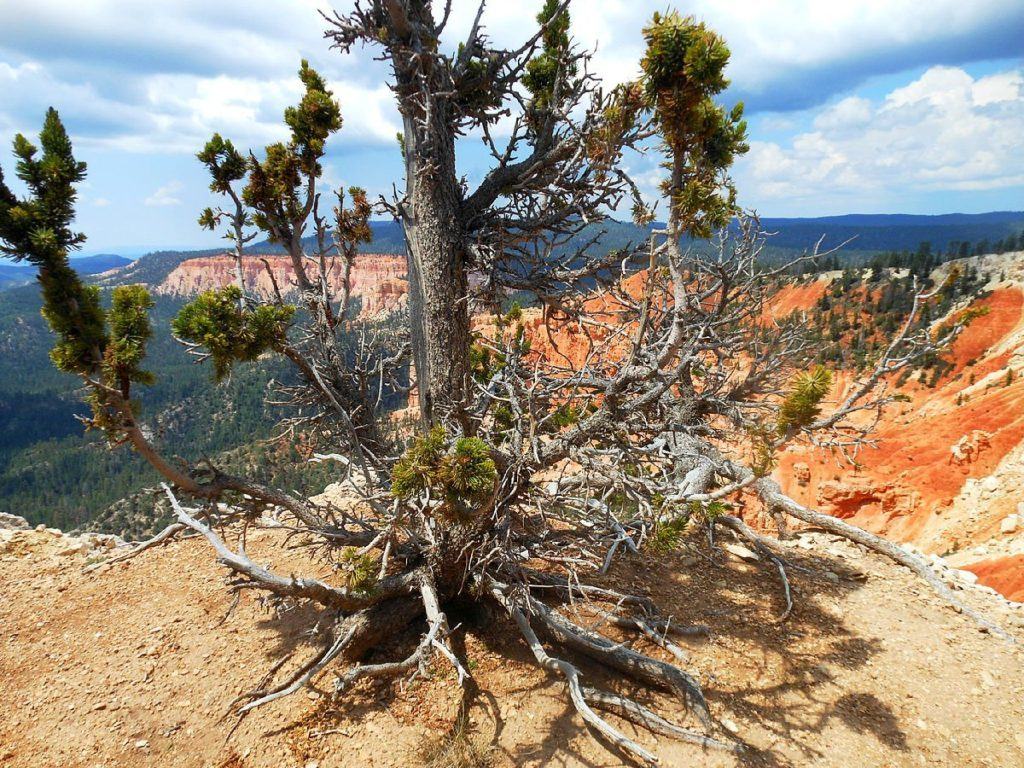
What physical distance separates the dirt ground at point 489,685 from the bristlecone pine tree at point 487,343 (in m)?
0.37

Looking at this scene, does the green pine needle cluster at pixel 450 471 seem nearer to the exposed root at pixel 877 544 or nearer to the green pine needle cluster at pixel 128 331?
the green pine needle cluster at pixel 128 331

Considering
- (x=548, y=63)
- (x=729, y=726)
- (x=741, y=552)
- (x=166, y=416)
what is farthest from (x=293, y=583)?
(x=166, y=416)

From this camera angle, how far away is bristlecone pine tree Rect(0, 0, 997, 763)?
3.20m

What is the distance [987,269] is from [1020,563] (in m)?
55.7

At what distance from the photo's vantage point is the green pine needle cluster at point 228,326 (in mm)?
3441

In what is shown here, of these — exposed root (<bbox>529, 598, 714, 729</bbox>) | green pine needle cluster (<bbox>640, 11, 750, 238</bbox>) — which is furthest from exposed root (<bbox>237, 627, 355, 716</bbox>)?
green pine needle cluster (<bbox>640, 11, 750, 238</bbox>)

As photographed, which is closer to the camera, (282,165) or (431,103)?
(431,103)

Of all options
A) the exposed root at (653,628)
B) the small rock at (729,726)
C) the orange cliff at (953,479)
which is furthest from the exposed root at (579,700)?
the orange cliff at (953,479)

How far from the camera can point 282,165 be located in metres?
5.23

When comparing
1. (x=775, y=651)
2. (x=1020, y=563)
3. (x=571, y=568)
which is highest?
(x=571, y=568)

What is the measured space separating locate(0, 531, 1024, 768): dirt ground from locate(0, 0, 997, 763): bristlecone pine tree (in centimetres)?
37

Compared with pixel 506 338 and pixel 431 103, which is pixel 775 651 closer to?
pixel 506 338

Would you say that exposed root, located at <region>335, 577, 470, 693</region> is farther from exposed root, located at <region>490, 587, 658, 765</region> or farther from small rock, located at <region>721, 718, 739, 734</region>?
small rock, located at <region>721, 718, 739, 734</region>

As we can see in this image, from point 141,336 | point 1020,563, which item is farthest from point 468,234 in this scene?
point 1020,563
